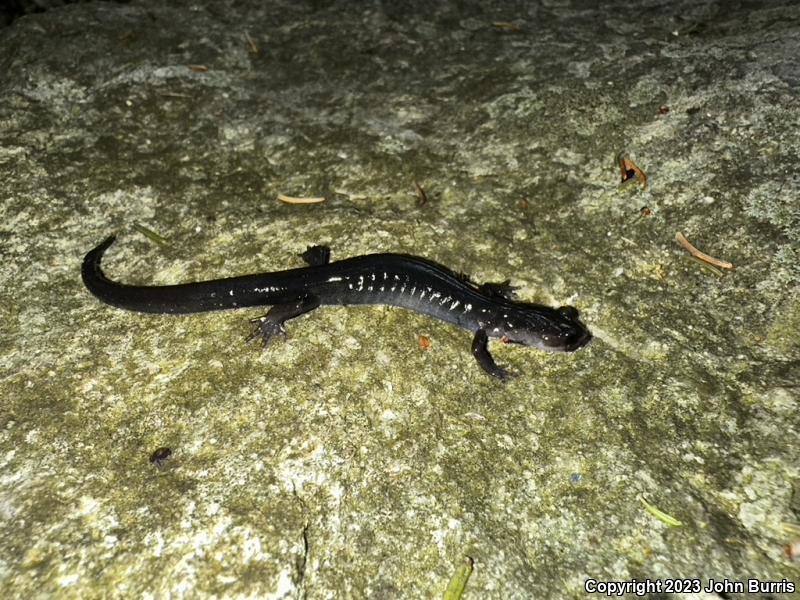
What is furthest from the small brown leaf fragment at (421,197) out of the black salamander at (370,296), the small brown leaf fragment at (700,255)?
the small brown leaf fragment at (700,255)

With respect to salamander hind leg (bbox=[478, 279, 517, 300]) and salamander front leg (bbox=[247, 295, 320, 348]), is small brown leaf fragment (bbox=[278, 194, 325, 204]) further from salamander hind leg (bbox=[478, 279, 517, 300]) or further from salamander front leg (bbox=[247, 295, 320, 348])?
salamander hind leg (bbox=[478, 279, 517, 300])

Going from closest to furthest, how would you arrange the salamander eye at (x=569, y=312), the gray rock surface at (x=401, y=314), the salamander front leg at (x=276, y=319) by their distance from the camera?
the gray rock surface at (x=401, y=314)
the salamander front leg at (x=276, y=319)
the salamander eye at (x=569, y=312)

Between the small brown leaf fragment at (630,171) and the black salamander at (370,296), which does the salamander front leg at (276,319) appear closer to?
the black salamander at (370,296)

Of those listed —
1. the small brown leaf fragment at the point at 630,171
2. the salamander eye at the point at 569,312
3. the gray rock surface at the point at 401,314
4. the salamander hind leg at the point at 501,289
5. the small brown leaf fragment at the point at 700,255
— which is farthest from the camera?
the small brown leaf fragment at the point at 630,171

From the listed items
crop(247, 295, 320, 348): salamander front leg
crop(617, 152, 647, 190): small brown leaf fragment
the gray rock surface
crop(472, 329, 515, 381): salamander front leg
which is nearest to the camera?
the gray rock surface

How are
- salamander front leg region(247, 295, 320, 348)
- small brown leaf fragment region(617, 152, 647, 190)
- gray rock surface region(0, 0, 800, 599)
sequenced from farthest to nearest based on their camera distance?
small brown leaf fragment region(617, 152, 647, 190) < salamander front leg region(247, 295, 320, 348) < gray rock surface region(0, 0, 800, 599)

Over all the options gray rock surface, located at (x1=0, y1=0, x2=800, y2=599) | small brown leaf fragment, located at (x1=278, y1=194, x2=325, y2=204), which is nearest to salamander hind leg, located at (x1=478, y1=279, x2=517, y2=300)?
Answer: gray rock surface, located at (x1=0, y1=0, x2=800, y2=599)

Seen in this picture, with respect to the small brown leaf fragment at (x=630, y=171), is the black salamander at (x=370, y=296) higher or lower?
lower
